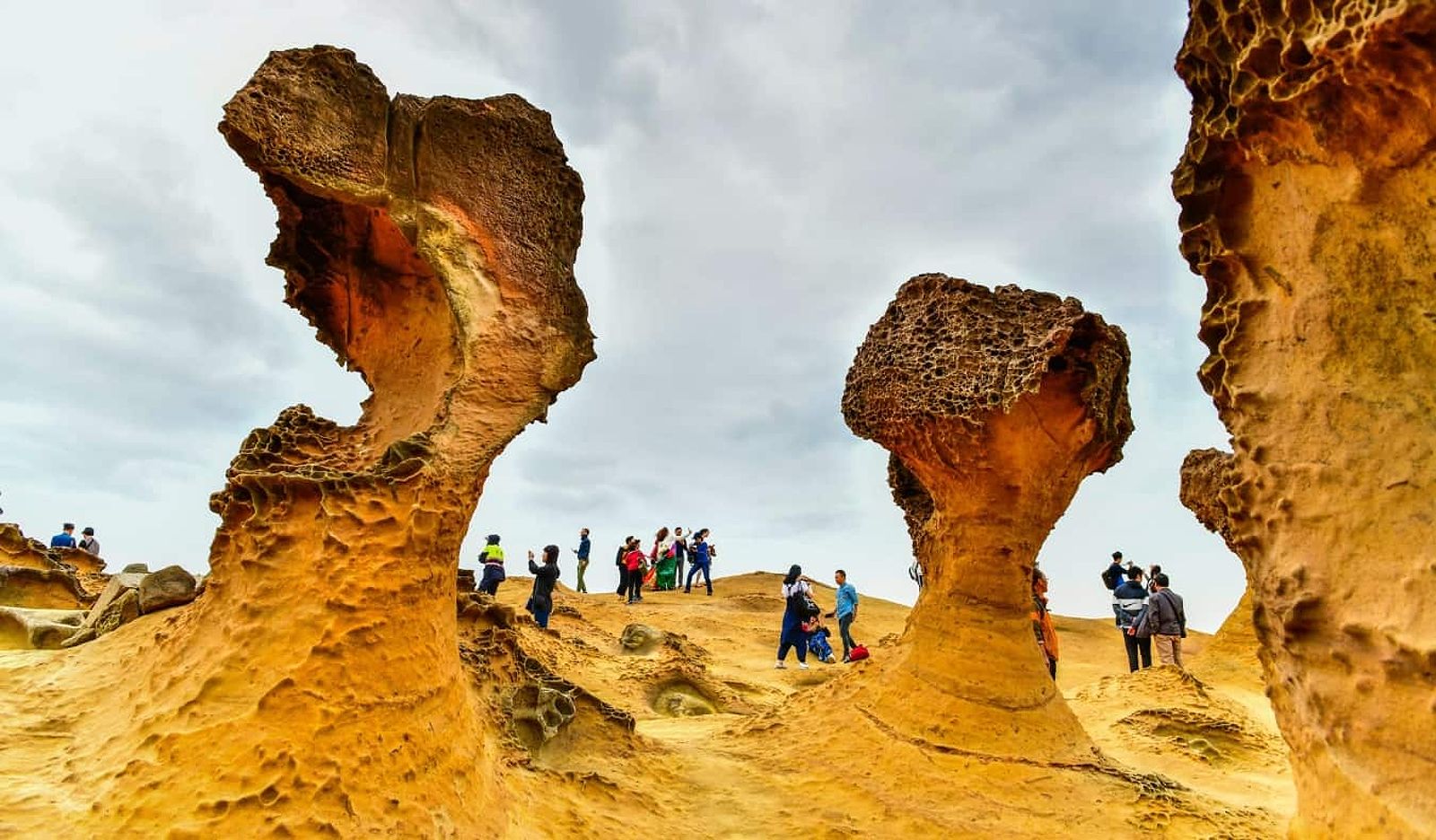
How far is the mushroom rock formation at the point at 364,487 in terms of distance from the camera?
260 centimetres

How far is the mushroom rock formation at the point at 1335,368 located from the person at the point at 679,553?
12.6m

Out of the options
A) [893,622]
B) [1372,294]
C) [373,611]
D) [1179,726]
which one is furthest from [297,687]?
[893,622]

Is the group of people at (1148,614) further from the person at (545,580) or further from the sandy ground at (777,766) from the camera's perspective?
the person at (545,580)

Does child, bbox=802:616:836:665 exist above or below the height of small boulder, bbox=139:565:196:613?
below

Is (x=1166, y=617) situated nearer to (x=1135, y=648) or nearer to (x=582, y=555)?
(x=1135, y=648)

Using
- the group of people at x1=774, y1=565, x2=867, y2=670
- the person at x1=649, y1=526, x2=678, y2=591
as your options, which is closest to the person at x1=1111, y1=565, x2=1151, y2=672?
the group of people at x1=774, y1=565, x2=867, y2=670

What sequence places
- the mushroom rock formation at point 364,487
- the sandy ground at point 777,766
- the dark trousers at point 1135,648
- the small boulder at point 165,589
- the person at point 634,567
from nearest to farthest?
the mushroom rock formation at point 364,487
the sandy ground at point 777,766
the small boulder at point 165,589
the dark trousers at point 1135,648
the person at point 634,567

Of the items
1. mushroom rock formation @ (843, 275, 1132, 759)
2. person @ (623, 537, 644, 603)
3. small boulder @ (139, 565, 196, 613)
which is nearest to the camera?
small boulder @ (139, 565, 196, 613)

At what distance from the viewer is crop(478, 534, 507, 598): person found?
31.7 ft

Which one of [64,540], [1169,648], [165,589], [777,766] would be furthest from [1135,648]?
[64,540]

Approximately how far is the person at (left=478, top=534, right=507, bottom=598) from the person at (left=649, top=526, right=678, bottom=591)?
483 cm

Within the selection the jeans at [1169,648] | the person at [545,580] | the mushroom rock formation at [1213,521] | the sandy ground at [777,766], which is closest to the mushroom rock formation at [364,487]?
the sandy ground at [777,766]

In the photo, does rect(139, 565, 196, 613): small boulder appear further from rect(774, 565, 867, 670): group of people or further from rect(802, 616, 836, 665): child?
rect(802, 616, 836, 665): child

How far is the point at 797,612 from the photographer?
8.58 m
